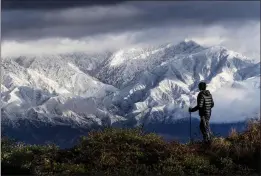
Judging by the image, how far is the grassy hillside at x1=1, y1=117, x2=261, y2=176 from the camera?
91.0 ft

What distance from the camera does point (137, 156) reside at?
95.1 feet

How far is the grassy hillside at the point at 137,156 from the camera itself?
2773 cm

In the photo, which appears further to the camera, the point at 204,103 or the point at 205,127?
the point at 204,103

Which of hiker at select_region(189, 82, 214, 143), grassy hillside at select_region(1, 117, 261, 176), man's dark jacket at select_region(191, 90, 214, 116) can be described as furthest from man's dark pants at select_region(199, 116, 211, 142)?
grassy hillside at select_region(1, 117, 261, 176)

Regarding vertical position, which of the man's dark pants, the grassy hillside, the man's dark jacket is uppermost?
the man's dark jacket

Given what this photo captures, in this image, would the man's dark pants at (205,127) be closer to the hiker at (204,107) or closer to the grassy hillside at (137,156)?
the hiker at (204,107)

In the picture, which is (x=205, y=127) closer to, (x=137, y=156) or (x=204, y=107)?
(x=204, y=107)

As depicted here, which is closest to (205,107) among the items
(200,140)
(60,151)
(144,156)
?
(200,140)

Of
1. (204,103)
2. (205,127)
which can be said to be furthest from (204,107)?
(205,127)

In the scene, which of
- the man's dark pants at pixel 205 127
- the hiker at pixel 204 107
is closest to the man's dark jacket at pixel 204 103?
the hiker at pixel 204 107

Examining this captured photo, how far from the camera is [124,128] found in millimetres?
31250

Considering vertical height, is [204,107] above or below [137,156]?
above

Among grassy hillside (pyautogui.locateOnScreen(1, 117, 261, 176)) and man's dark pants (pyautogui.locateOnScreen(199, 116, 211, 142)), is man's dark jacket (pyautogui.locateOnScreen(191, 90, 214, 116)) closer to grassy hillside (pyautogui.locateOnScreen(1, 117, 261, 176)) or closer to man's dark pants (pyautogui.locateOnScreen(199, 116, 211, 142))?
man's dark pants (pyautogui.locateOnScreen(199, 116, 211, 142))

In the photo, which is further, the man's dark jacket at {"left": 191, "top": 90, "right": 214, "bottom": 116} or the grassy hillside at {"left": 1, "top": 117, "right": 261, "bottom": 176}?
the man's dark jacket at {"left": 191, "top": 90, "right": 214, "bottom": 116}
